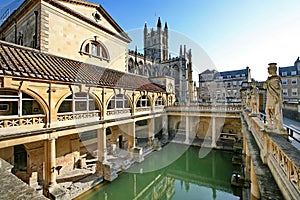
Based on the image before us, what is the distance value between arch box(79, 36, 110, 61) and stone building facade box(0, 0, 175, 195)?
0.28 feet

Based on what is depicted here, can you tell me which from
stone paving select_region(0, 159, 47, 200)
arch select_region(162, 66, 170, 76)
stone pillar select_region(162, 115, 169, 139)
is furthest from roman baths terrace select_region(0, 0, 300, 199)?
arch select_region(162, 66, 170, 76)

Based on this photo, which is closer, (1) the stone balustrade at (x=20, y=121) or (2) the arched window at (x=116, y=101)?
(1) the stone balustrade at (x=20, y=121)

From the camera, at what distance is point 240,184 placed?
30.9 ft

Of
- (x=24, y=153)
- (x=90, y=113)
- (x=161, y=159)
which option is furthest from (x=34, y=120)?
(x=161, y=159)

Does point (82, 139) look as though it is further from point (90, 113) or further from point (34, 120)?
point (34, 120)

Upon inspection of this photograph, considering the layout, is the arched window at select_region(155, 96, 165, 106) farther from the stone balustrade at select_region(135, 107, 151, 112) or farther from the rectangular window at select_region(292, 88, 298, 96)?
the rectangular window at select_region(292, 88, 298, 96)

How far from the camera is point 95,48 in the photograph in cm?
1541

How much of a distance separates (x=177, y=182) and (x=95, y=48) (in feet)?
44.6

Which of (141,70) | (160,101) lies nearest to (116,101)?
(160,101)

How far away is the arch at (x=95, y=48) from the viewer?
45.2 feet

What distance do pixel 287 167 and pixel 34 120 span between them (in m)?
8.80

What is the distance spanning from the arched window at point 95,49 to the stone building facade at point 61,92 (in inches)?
0.7

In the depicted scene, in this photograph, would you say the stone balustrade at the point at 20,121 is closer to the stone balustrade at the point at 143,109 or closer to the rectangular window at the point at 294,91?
the stone balustrade at the point at 143,109

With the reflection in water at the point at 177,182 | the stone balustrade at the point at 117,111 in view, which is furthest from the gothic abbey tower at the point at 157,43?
the reflection in water at the point at 177,182
